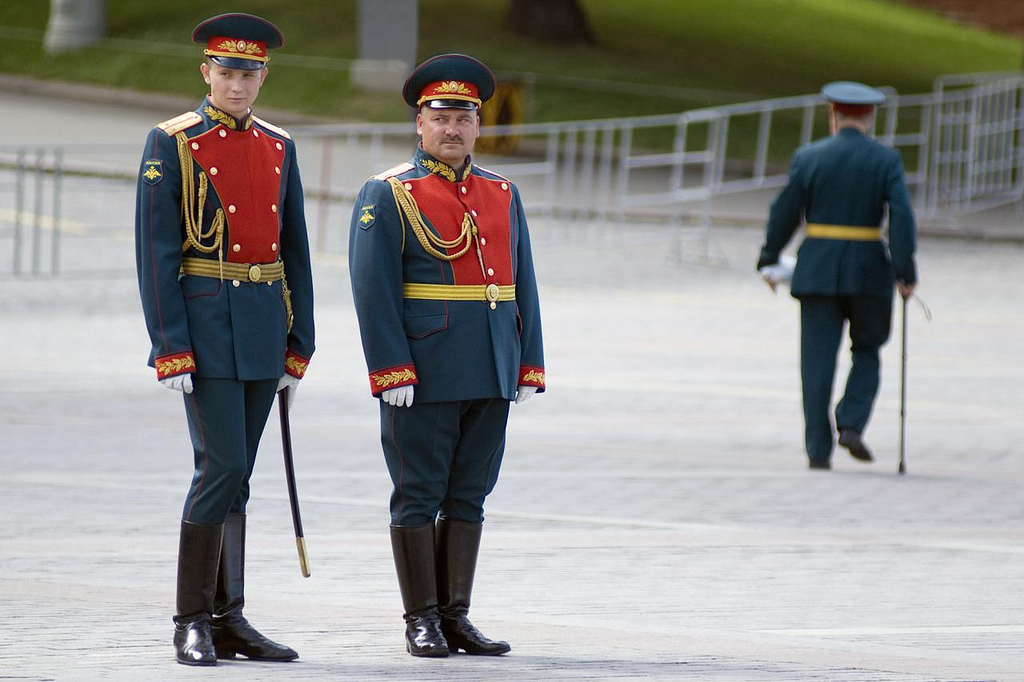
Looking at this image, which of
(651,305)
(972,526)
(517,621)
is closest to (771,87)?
(651,305)

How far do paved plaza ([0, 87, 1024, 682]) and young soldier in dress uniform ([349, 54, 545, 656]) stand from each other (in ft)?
1.00

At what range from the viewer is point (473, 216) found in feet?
17.3

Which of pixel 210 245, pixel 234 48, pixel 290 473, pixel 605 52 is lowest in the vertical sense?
pixel 290 473

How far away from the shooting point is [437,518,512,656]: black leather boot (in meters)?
5.29

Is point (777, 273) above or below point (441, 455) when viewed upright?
above

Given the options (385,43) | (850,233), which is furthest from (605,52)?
(850,233)

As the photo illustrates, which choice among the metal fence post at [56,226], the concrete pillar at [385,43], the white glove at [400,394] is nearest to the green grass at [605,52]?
the concrete pillar at [385,43]

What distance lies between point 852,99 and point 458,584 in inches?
175

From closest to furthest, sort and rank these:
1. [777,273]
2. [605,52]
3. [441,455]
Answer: [441,455] → [777,273] → [605,52]

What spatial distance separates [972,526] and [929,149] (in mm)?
13570

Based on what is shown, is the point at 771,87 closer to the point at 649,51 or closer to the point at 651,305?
the point at 649,51

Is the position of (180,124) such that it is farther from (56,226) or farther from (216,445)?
(56,226)

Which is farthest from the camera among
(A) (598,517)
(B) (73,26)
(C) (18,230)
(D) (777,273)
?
(B) (73,26)

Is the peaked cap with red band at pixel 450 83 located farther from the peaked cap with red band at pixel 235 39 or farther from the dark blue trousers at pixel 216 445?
the dark blue trousers at pixel 216 445
